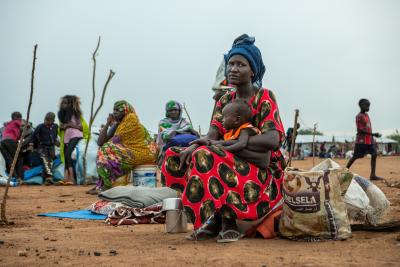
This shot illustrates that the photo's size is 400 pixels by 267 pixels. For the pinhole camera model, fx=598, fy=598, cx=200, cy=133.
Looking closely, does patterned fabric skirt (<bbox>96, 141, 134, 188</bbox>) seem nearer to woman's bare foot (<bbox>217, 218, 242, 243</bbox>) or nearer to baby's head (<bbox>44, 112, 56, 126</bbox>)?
baby's head (<bbox>44, 112, 56, 126</bbox>)

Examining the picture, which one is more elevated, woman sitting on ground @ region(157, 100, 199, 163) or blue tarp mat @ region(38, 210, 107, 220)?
woman sitting on ground @ region(157, 100, 199, 163)

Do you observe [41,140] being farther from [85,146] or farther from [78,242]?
[78,242]

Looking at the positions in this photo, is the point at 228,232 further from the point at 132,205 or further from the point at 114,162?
the point at 114,162

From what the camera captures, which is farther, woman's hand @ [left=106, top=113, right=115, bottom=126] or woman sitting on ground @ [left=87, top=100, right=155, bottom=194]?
woman's hand @ [left=106, top=113, right=115, bottom=126]

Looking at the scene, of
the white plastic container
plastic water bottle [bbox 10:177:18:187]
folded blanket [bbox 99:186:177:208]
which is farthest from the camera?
plastic water bottle [bbox 10:177:18:187]

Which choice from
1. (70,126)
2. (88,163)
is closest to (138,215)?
(70,126)

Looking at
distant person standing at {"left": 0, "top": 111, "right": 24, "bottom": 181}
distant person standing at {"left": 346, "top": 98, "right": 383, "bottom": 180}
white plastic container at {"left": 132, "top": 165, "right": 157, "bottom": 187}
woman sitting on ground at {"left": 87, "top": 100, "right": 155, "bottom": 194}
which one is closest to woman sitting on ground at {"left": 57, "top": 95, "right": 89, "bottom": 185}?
distant person standing at {"left": 0, "top": 111, "right": 24, "bottom": 181}

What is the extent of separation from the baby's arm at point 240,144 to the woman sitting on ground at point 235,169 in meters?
0.03

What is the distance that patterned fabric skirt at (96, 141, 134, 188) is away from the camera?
935 centimetres

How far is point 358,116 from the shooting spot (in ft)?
38.7

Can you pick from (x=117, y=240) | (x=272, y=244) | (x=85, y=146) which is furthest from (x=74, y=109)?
(x=272, y=244)

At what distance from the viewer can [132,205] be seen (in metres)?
6.41

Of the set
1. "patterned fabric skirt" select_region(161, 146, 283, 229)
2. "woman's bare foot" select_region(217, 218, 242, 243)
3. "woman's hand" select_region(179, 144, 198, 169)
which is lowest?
"woman's bare foot" select_region(217, 218, 242, 243)

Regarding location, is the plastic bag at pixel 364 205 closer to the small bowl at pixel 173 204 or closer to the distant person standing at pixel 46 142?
the small bowl at pixel 173 204
